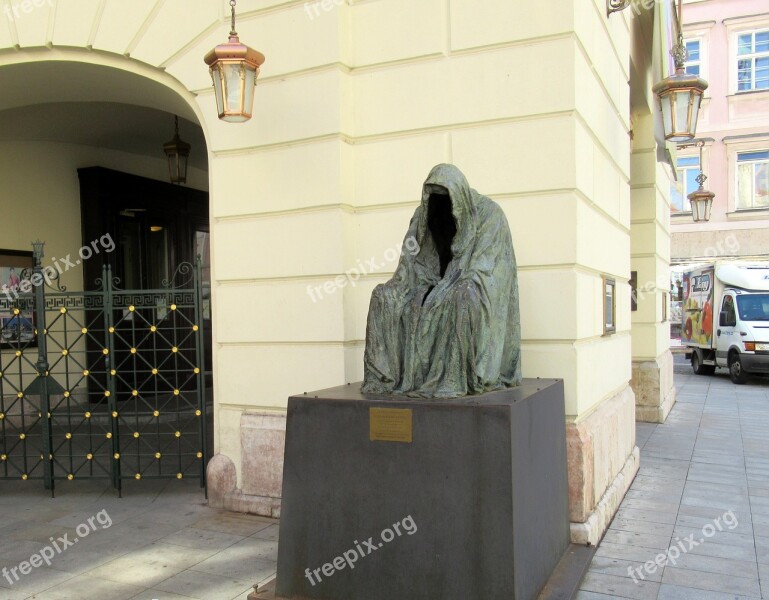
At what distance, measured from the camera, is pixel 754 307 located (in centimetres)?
1465

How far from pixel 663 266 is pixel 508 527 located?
852 cm

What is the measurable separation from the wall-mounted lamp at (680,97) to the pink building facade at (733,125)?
53.2 ft

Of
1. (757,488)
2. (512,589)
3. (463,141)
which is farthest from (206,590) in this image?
(757,488)

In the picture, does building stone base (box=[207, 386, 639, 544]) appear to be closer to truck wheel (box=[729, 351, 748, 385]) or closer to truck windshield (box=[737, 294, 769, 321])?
truck wheel (box=[729, 351, 748, 385])

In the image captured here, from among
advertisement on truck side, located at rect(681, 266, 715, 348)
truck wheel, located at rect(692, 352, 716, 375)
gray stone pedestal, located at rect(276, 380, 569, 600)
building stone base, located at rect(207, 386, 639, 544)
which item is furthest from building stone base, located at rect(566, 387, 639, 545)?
truck wheel, located at rect(692, 352, 716, 375)

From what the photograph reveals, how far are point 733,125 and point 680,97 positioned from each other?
17625 mm

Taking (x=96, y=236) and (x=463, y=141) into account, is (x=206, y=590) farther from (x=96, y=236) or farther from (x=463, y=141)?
(x=96, y=236)

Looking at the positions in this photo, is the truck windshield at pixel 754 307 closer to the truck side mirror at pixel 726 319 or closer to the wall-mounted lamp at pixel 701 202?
the truck side mirror at pixel 726 319

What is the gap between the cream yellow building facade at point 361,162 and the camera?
15.1ft

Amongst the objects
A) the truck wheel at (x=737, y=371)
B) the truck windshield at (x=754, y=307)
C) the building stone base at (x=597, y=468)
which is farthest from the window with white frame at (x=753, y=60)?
the building stone base at (x=597, y=468)

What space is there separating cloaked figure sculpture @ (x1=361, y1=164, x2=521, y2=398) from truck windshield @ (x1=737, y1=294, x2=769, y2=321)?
1262 centimetres

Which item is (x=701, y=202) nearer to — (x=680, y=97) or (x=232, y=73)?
(x=680, y=97)

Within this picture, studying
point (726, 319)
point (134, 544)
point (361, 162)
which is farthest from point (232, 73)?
point (726, 319)

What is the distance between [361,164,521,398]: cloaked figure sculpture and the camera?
3.62 metres
